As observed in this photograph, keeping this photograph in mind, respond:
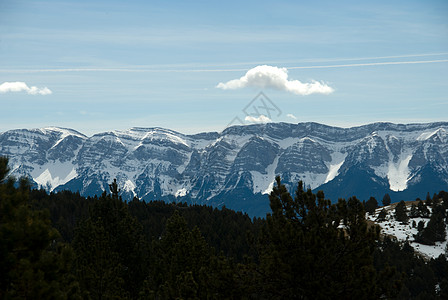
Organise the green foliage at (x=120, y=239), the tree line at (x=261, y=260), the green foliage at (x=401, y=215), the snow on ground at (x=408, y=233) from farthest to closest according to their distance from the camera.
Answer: the green foliage at (x=401, y=215), the snow on ground at (x=408, y=233), the green foliage at (x=120, y=239), the tree line at (x=261, y=260)

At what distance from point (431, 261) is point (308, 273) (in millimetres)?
78018

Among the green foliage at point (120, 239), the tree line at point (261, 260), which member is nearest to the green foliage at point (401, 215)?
the green foliage at point (120, 239)

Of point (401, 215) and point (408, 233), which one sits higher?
point (401, 215)

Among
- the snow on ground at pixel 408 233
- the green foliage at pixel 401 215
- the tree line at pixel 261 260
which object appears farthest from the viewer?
the green foliage at pixel 401 215

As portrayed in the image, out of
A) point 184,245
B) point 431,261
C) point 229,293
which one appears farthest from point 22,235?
point 431,261

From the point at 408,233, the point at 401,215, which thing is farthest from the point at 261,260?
the point at 401,215

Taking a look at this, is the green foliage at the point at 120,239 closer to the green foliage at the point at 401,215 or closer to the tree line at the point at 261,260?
the tree line at the point at 261,260

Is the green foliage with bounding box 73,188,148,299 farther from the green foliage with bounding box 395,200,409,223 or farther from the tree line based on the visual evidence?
the green foliage with bounding box 395,200,409,223

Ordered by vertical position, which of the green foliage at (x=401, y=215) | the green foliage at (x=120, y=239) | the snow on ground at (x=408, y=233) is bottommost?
the snow on ground at (x=408, y=233)

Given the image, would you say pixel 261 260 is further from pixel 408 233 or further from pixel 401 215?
pixel 401 215

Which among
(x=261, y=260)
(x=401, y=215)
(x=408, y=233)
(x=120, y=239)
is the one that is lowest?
(x=408, y=233)

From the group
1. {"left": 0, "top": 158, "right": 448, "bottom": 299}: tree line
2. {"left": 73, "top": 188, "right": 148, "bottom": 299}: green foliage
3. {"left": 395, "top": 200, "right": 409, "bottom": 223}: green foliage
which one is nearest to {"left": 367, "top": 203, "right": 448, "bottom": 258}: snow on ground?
{"left": 395, "top": 200, "right": 409, "bottom": 223}: green foliage

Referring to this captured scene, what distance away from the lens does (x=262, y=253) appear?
70.9 feet

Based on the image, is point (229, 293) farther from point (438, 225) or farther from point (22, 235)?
point (438, 225)
